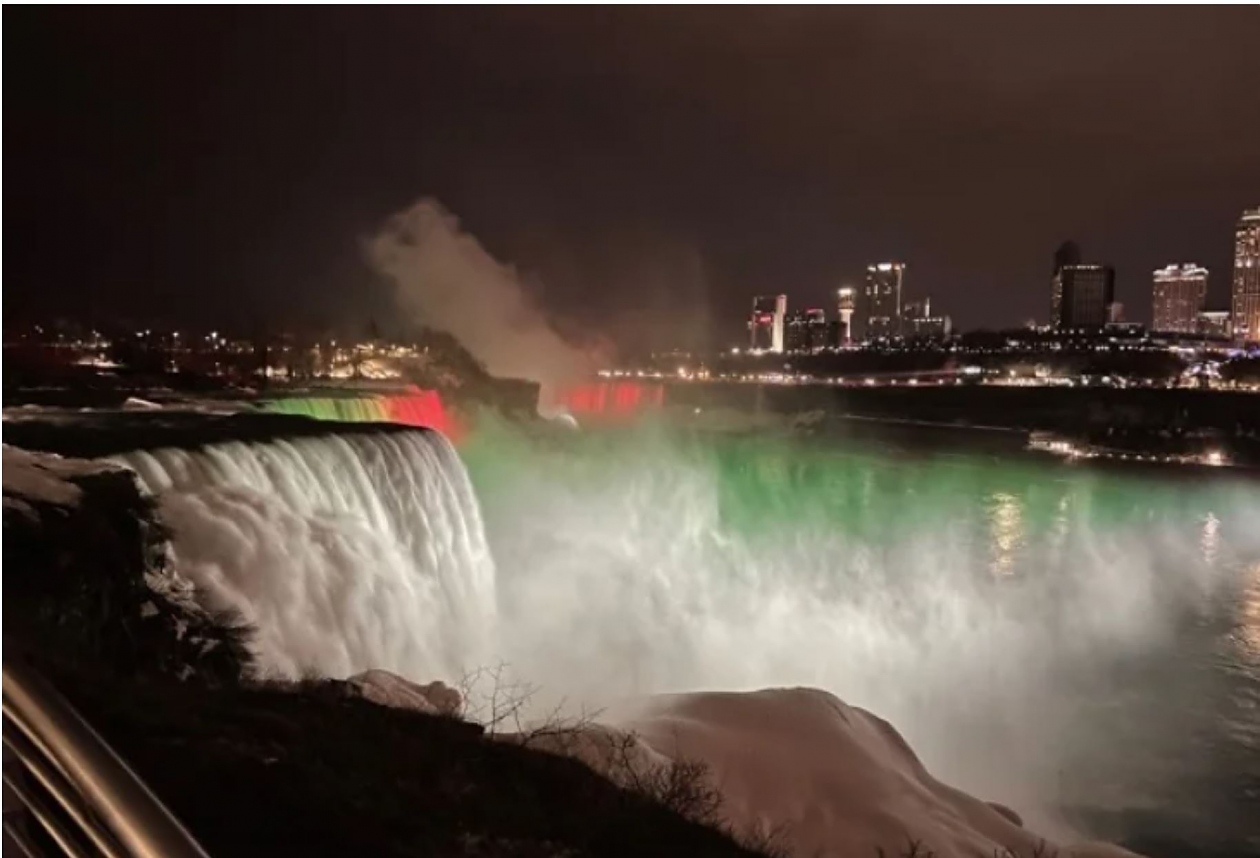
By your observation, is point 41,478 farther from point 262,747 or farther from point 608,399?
point 608,399

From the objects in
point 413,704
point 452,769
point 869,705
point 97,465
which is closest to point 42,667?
point 452,769

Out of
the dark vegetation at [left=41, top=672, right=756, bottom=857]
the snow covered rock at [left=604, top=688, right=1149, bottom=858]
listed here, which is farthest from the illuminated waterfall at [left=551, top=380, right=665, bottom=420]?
the dark vegetation at [left=41, top=672, right=756, bottom=857]

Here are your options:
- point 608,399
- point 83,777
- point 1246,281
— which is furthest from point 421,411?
point 1246,281

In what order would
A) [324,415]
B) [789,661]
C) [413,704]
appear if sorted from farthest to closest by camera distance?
[324,415]
[789,661]
[413,704]

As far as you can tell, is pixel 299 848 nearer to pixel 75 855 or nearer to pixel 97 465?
pixel 75 855

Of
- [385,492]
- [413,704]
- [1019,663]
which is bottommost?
[1019,663]

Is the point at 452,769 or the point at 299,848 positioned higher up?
the point at 299,848
